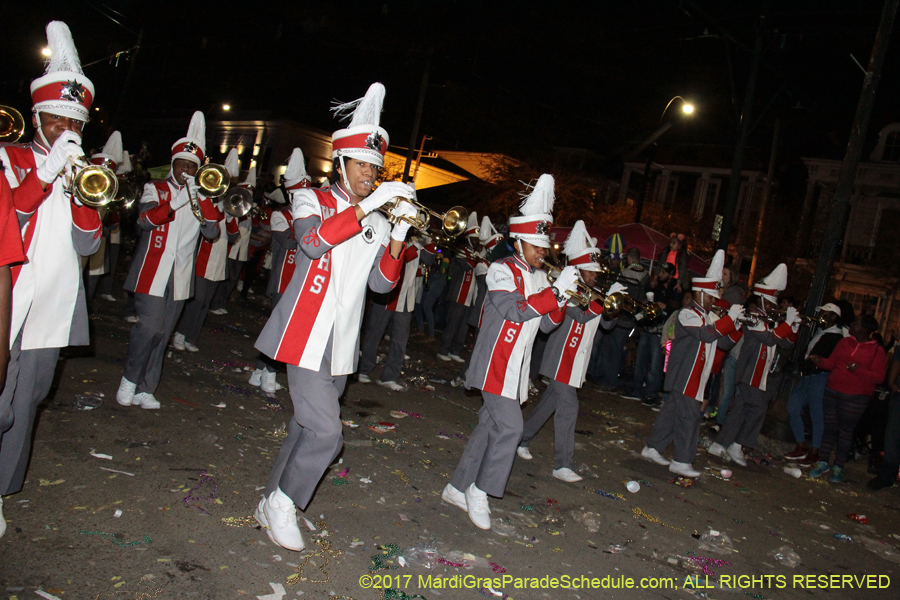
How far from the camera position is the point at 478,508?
459 centimetres

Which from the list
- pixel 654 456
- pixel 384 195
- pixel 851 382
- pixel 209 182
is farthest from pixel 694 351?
pixel 209 182

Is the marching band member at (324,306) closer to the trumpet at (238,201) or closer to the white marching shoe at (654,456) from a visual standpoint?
the trumpet at (238,201)

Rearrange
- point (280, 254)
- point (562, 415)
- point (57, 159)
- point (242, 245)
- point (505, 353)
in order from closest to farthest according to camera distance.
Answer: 1. point (57, 159)
2. point (505, 353)
3. point (562, 415)
4. point (280, 254)
5. point (242, 245)

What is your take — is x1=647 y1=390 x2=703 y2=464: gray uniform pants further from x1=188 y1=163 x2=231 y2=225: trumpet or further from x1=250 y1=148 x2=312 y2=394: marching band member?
x1=188 y1=163 x2=231 y2=225: trumpet

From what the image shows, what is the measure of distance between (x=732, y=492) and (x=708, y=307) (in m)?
2.01

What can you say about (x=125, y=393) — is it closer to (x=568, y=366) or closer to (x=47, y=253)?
(x=47, y=253)

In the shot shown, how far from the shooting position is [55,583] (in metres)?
2.87

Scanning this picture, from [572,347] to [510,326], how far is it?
1.52 m

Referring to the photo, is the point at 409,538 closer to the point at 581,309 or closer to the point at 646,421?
the point at 581,309

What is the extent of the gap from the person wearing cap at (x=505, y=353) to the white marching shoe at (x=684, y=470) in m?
3.08

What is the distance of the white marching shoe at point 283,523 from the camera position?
3.57 meters

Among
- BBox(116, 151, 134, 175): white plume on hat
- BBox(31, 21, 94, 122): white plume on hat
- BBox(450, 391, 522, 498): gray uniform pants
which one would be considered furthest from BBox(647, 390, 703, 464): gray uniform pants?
BBox(116, 151, 134, 175): white plume on hat

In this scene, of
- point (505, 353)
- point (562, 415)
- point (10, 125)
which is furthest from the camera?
point (562, 415)

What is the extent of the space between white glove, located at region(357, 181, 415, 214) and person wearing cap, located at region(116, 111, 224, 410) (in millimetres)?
2776
